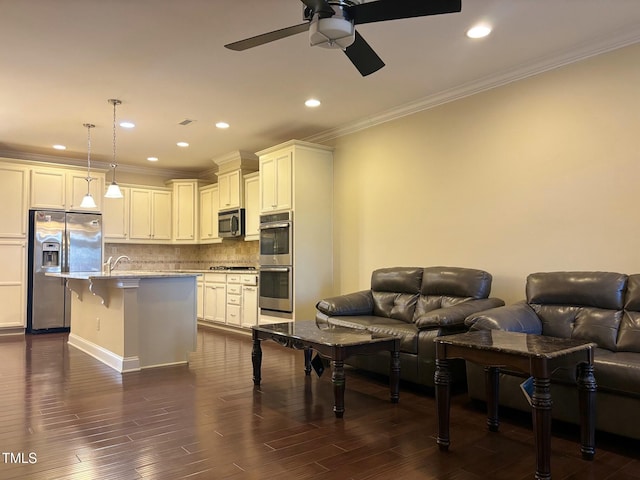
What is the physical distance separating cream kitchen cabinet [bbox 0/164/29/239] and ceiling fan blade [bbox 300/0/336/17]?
6.19 metres

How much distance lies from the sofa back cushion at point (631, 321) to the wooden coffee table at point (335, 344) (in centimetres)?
149

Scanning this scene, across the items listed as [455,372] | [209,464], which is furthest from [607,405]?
[209,464]

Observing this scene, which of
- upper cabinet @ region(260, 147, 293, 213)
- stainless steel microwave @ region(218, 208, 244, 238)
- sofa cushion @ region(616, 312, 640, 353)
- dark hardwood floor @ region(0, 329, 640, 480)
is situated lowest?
dark hardwood floor @ region(0, 329, 640, 480)

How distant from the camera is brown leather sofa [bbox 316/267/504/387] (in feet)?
12.0

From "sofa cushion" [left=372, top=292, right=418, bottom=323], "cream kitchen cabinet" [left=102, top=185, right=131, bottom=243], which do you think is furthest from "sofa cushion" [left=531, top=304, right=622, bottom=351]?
"cream kitchen cabinet" [left=102, top=185, right=131, bottom=243]

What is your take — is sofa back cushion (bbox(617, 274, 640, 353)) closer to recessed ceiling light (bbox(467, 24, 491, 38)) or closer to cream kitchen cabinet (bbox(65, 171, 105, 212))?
recessed ceiling light (bbox(467, 24, 491, 38))

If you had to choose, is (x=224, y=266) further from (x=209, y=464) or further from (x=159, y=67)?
(x=209, y=464)

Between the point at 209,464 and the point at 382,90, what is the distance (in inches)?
147

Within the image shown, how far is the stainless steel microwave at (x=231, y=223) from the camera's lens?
7.32 metres

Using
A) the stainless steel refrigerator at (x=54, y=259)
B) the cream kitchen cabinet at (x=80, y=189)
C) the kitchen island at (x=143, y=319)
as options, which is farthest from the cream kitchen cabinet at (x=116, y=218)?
the kitchen island at (x=143, y=319)

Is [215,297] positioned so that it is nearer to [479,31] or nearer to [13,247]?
[13,247]

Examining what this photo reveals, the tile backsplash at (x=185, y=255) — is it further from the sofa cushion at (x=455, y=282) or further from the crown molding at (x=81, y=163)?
the sofa cushion at (x=455, y=282)

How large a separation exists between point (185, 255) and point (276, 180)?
369 cm

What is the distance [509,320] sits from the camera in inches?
128
